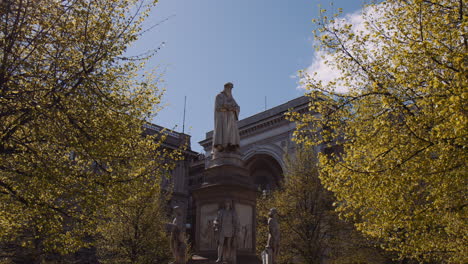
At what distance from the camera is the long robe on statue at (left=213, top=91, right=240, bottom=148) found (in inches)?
597

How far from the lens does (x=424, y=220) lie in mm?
9898

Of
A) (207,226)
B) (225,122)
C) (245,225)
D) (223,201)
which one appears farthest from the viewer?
(225,122)

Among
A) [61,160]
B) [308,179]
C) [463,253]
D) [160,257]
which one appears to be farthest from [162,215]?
[463,253]

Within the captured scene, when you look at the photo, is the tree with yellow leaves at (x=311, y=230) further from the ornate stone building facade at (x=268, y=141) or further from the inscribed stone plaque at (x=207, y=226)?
the ornate stone building facade at (x=268, y=141)

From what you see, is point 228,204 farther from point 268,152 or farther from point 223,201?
point 268,152

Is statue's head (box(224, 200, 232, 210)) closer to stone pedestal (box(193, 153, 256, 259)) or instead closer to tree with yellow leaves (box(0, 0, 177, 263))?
stone pedestal (box(193, 153, 256, 259))

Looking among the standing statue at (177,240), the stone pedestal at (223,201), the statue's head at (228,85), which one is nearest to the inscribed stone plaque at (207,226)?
the stone pedestal at (223,201)

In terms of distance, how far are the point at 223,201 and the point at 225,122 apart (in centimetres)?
328

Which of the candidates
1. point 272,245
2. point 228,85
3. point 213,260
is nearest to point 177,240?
point 213,260

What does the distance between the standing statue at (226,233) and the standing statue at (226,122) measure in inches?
115

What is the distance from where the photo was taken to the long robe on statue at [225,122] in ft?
49.8

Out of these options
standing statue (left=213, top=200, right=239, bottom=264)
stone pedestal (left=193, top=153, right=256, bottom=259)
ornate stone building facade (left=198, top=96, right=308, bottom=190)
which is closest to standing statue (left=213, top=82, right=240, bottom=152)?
stone pedestal (left=193, top=153, right=256, bottom=259)

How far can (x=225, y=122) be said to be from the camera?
15.5 m

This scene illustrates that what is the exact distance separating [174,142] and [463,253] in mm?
38837
